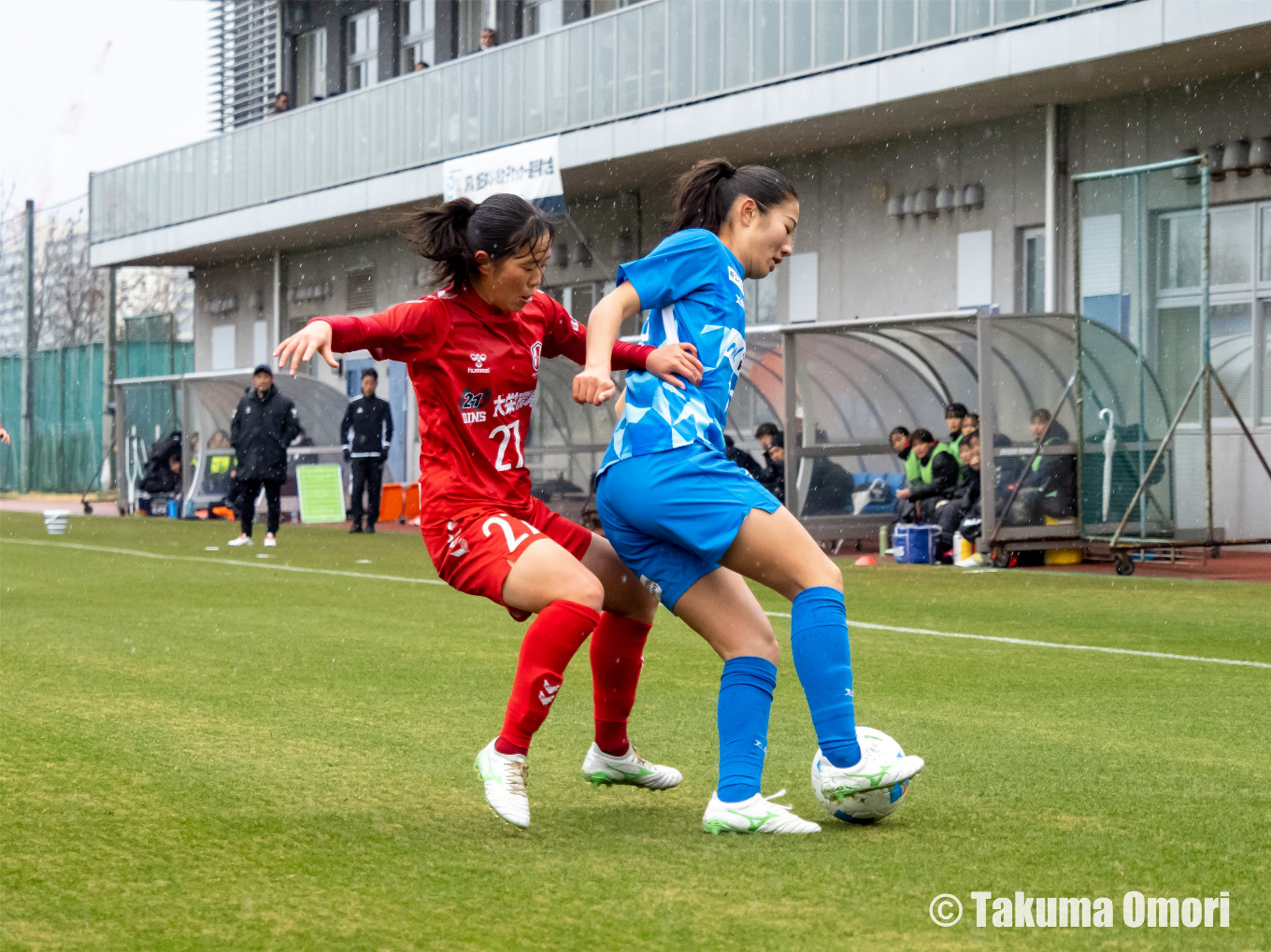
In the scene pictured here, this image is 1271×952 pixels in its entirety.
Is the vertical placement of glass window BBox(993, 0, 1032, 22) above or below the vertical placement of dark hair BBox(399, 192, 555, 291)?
above

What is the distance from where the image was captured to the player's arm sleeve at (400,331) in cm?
412

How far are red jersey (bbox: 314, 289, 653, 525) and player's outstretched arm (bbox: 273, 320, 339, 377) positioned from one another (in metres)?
0.19

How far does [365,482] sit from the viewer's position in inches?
864

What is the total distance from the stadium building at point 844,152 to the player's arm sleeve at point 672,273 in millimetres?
5245

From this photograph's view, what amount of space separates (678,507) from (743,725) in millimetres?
547

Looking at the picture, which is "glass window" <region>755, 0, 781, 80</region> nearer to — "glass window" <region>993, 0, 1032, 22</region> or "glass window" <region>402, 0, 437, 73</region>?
"glass window" <region>993, 0, 1032, 22</region>

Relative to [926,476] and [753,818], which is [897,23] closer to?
[926,476]

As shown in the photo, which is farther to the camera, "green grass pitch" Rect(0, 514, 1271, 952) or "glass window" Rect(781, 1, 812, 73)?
"glass window" Rect(781, 1, 812, 73)

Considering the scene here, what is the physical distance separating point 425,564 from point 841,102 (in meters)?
7.21

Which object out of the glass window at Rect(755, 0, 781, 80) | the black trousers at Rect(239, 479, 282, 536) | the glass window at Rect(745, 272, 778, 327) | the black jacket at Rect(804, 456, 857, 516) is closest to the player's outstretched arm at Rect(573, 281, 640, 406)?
the black jacket at Rect(804, 456, 857, 516)

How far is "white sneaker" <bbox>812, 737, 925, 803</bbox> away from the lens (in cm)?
399

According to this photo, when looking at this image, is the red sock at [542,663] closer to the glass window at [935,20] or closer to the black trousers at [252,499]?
the glass window at [935,20]

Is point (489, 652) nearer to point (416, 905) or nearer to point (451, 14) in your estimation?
point (416, 905)

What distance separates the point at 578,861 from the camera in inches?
148
